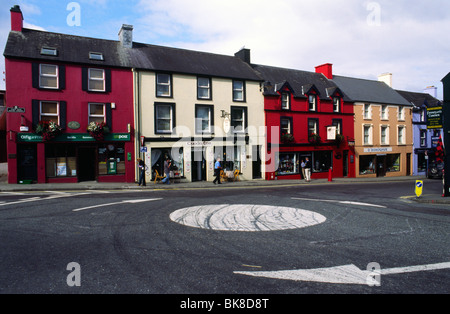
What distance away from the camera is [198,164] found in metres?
24.2

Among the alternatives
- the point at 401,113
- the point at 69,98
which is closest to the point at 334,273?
the point at 69,98

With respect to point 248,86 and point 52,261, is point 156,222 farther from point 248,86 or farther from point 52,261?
point 248,86

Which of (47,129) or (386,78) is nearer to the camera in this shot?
(47,129)

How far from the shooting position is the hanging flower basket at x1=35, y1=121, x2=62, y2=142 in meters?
19.2

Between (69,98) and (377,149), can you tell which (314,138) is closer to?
(377,149)

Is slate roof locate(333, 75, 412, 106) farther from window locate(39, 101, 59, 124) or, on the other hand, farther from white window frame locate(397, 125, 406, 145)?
window locate(39, 101, 59, 124)

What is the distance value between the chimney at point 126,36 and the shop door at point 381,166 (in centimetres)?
2870

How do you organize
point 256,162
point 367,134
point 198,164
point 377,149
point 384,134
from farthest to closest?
point 384,134
point 377,149
point 367,134
point 256,162
point 198,164

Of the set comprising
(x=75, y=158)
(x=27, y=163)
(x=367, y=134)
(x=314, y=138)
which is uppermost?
(x=367, y=134)

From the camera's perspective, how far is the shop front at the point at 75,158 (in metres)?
19.6

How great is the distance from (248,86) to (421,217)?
1936cm

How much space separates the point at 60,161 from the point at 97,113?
4031 millimetres

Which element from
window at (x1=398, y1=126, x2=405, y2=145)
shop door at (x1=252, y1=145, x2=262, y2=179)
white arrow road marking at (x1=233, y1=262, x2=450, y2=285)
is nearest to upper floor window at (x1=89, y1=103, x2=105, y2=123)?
shop door at (x1=252, y1=145, x2=262, y2=179)

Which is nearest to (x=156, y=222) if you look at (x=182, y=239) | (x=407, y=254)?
(x=182, y=239)
